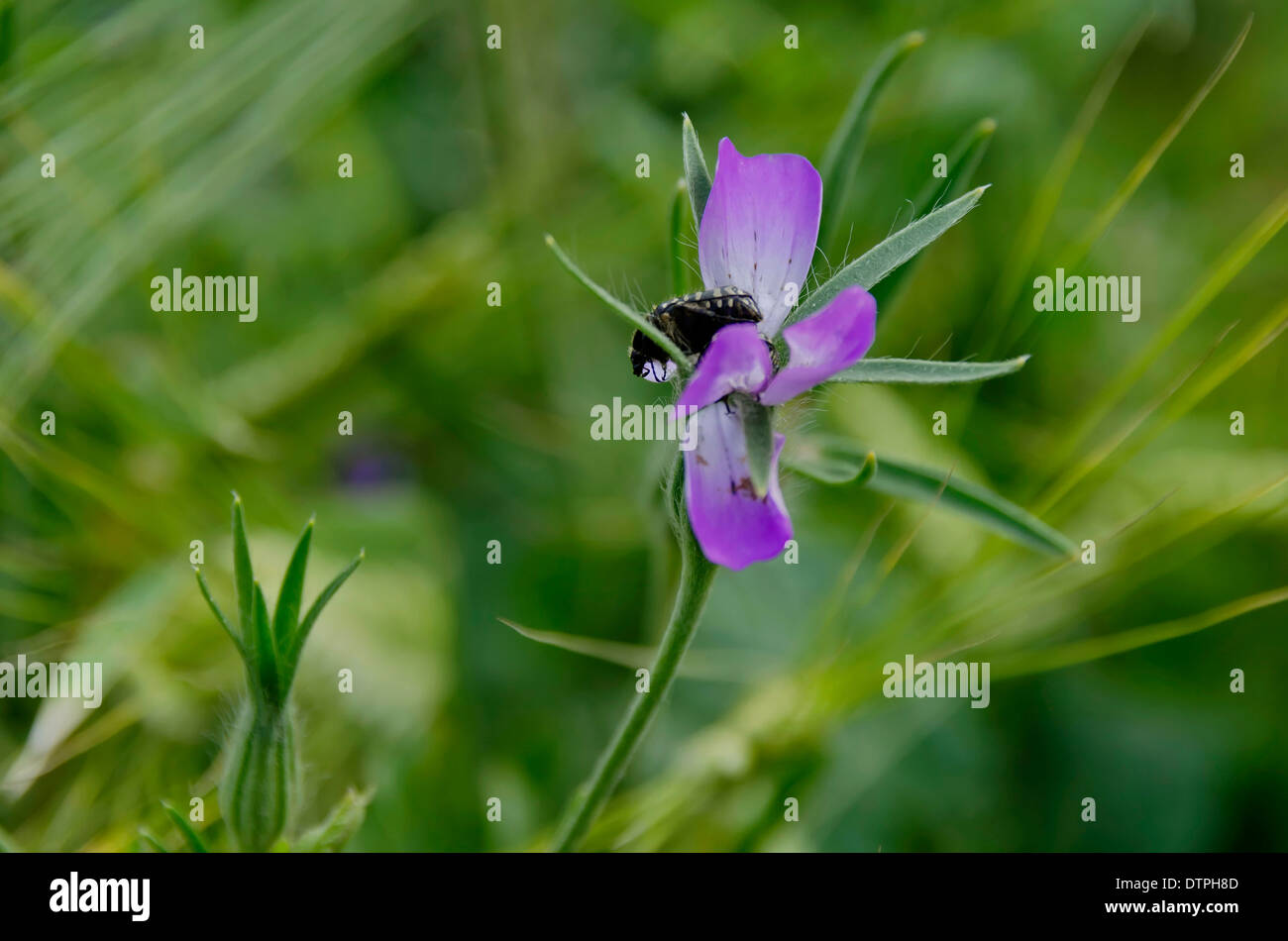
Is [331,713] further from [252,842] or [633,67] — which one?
[633,67]

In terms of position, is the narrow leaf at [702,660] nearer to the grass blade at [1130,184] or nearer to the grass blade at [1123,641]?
the grass blade at [1123,641]

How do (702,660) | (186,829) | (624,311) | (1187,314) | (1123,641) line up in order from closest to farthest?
(624,311), (186,829), (1187,314), (1123,641), (702,660)

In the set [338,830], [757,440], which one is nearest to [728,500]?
[757,440]

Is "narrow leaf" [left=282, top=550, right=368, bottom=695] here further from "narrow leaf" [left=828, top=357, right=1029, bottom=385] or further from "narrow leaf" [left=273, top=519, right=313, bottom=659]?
"narrow leaf" [left=828, top=357, right=1029, bottom=385]

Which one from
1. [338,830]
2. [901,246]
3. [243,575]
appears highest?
[901,246]

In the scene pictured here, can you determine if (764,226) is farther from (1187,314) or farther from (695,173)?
(1187,314)

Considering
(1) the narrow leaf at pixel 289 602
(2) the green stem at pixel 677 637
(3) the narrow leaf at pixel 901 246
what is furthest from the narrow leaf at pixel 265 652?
(3) the narrow leaf at pixel 901 246

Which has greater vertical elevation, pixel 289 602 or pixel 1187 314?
pixel 1187 314
